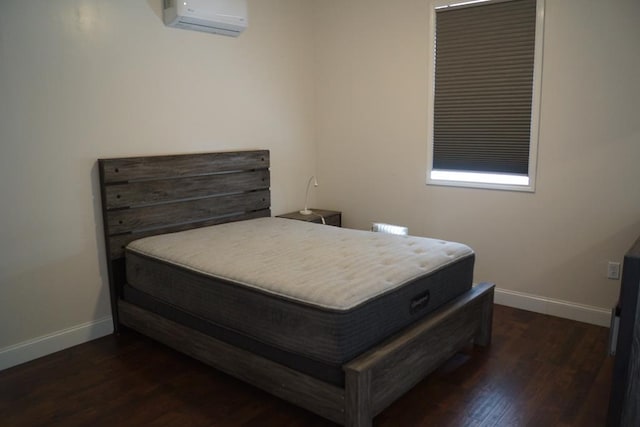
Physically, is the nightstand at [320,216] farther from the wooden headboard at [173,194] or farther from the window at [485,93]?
the window at [485,93]

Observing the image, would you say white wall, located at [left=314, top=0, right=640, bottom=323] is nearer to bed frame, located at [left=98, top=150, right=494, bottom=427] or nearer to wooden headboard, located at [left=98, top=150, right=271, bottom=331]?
bed frame, located at [left=98, top=150, right=494, bottom=427]

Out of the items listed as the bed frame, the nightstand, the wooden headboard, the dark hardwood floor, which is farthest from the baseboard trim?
the wooden headboard

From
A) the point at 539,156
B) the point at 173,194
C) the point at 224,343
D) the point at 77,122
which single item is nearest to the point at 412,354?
the point at 224,343

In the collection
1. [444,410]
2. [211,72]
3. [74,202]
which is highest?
[211,72]

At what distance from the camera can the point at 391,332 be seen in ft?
7.84

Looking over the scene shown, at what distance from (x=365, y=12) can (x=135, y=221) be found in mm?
2637

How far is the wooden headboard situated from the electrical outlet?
2.62 metres

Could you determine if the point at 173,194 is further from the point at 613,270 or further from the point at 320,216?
the point at 613,270

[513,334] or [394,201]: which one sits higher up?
[394,201]

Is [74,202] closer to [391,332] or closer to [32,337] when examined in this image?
[32,337]

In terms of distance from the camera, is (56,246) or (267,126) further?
(267,126)

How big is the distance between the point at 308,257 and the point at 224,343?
0.65m

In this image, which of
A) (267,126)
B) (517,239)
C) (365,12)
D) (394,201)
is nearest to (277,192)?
(267,126)

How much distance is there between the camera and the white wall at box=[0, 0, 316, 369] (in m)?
2.90
